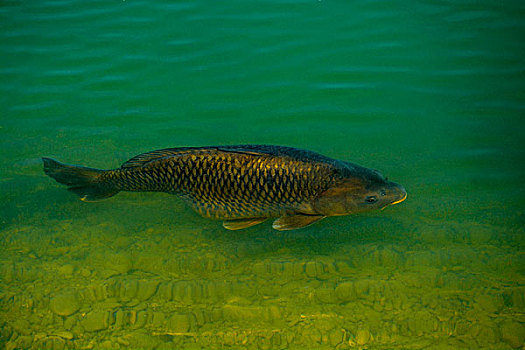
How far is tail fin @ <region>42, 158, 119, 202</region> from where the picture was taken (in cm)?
366

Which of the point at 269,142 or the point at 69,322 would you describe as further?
the point at 269,142

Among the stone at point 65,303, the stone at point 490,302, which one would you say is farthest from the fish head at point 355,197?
the stone at point 65,303

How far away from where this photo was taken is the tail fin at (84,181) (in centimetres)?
366

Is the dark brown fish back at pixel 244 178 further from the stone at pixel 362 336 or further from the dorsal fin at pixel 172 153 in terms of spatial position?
the stone at pixel 362 336

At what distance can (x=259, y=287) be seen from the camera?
3.00 metres

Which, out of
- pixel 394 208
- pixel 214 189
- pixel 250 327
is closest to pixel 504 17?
pixel 394 208

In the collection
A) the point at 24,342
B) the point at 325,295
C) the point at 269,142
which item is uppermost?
the point at 269,142

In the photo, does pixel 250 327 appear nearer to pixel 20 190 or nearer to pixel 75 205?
pixel 75 205

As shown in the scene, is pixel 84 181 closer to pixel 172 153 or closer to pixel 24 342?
pixel 172 153

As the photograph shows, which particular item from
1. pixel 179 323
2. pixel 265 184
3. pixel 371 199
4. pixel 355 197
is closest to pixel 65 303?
pixel 179 323

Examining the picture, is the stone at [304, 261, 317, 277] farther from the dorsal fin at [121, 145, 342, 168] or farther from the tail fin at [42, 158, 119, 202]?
the tail fin at [42, 158, 119, 202]

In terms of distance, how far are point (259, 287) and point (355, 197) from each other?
1.03m

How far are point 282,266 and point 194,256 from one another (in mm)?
684

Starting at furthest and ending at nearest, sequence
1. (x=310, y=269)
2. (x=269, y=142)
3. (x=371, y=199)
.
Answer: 1. (x=269, y=142)
2. (x=371, y=199)
3. (x=310, y=269)
